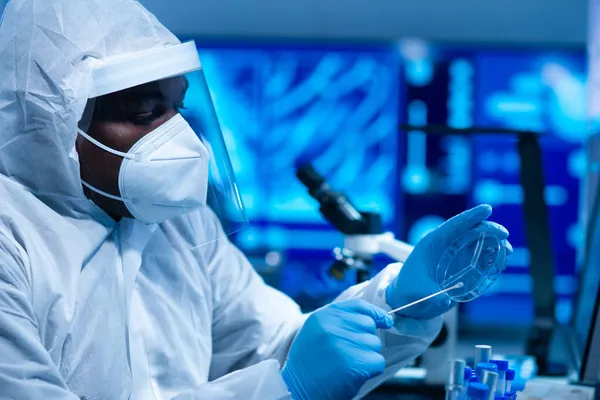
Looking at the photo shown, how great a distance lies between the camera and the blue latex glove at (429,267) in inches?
49.3

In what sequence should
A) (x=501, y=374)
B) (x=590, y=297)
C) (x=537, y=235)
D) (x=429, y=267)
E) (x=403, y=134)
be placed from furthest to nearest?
(x=403, y=134) → (x=537, y=235) → (x=590, y=297) → (x=429, y=267) → (x=501, y=374)

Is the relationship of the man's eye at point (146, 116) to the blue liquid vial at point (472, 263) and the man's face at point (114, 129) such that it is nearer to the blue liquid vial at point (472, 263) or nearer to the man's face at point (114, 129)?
the man's face at point (114, 129)

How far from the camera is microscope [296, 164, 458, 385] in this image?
168 cm

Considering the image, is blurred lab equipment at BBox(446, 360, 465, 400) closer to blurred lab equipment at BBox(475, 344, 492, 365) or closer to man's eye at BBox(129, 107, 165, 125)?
blurred lab equipment at BBox(475, 344, 492, 365)

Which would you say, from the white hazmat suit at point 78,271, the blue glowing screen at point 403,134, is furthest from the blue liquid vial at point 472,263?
the blue glowing screen at point 403,134

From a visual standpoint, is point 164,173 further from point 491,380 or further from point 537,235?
point 537,235

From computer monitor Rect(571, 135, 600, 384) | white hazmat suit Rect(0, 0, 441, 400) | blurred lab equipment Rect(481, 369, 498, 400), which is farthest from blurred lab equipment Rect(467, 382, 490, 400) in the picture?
computer monitor Rect(571, 135, 600, 384)

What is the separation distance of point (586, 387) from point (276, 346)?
2.15 feet

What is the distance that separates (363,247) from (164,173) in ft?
A: 1.90

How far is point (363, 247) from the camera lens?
1727 millimetres

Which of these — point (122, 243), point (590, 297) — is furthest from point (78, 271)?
point (590, 297)

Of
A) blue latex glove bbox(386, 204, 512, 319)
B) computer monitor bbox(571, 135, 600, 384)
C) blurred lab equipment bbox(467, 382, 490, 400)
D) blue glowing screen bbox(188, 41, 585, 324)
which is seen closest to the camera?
blurred lab equipment bbox(467, 382, 490, 400)

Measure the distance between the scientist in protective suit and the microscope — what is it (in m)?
0.18

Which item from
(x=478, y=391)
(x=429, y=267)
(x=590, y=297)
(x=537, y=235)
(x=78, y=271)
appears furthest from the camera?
(x=537, y=235)
